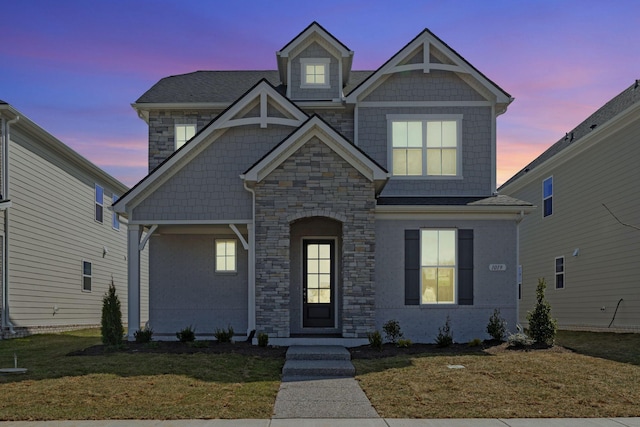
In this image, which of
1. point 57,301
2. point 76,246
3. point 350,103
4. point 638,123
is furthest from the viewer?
point 76,246

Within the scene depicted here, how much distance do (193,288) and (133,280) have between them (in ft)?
6.52

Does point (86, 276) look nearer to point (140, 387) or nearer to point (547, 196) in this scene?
point (140, 387)

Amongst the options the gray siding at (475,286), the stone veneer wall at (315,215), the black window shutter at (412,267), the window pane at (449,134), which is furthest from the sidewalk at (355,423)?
the window pane at (449,134)

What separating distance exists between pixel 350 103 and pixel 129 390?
9.95 m

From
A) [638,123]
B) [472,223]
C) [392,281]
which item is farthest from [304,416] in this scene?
[638,123]

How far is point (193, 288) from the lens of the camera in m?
17.0

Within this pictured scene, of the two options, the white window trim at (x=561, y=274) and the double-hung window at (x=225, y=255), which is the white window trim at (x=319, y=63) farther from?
the white window trim at (x=561, y=274)

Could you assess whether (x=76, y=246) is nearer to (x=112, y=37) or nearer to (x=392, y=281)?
(x=112, y=37)

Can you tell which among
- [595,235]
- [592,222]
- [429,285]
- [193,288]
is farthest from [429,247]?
[592,222]

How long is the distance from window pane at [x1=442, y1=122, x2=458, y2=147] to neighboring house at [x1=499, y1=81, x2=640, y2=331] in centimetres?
528

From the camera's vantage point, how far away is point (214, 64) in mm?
22125

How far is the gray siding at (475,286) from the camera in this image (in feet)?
49.8

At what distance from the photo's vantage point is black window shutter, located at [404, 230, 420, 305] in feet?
50.0

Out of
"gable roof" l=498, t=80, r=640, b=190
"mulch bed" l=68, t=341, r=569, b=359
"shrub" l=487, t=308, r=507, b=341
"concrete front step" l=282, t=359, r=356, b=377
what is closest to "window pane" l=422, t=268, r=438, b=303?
"mulch bed" l=68, t=341, r=569, b=359
